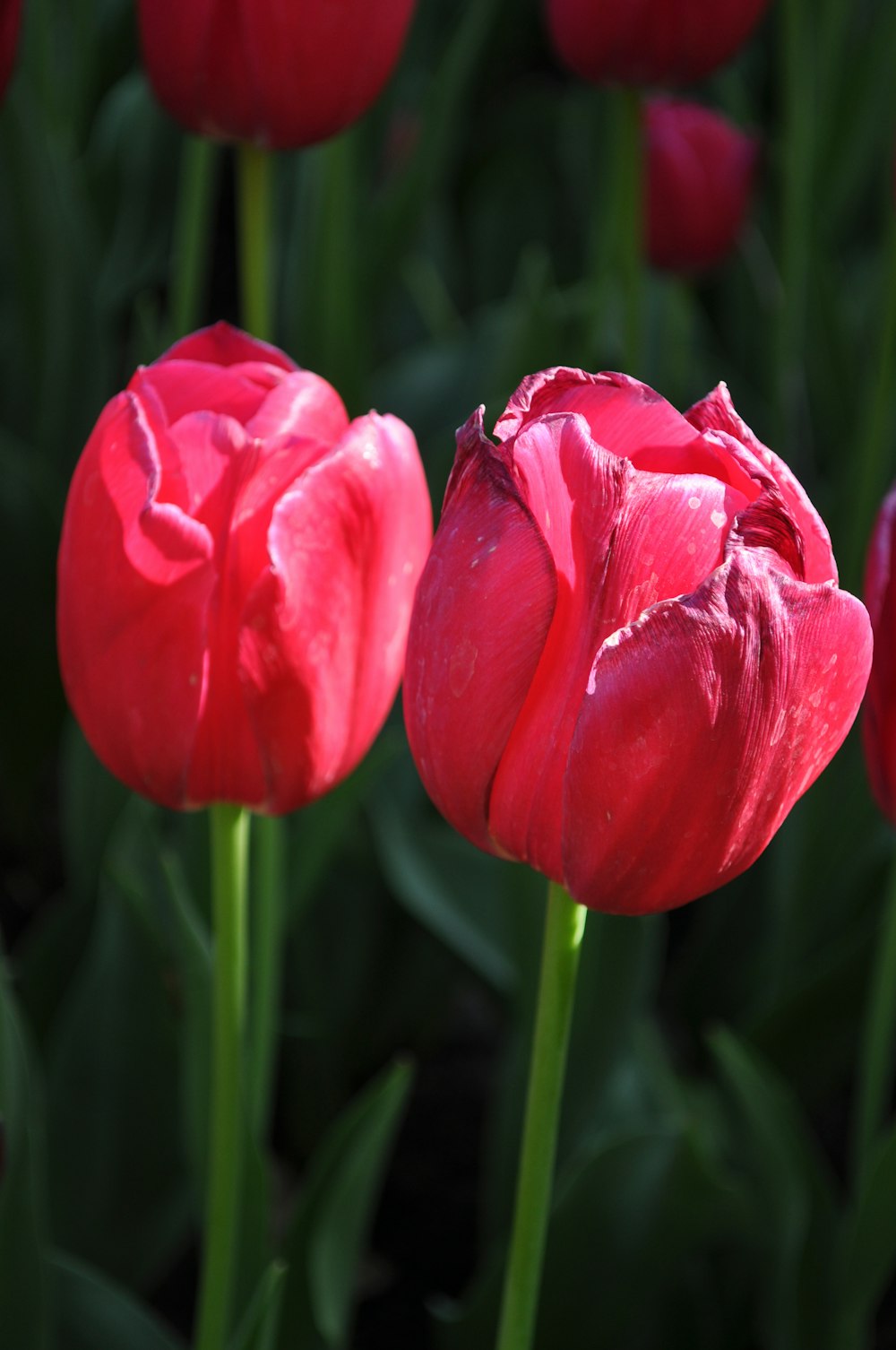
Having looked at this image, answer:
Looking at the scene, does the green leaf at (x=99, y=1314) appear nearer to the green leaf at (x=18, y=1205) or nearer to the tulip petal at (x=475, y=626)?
the green leaf at (x=18, y=1205)

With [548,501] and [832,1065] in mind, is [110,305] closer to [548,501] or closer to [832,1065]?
[832,1065]

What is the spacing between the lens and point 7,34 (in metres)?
0.54

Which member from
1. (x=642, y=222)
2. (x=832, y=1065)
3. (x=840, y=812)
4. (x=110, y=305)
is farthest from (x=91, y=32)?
(x=832, y=1065)

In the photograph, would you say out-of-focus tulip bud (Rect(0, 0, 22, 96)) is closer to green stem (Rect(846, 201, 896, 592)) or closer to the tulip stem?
the tulip stem

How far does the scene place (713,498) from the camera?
331 mm

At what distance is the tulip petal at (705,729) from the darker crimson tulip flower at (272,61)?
371mm

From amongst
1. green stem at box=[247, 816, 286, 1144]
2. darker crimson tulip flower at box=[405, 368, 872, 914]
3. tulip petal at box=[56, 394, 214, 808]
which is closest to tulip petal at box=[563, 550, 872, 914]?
darker crimson tulip flower at box=[405, 368, 872, 914]

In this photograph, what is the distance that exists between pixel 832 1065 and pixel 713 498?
2.22 feet

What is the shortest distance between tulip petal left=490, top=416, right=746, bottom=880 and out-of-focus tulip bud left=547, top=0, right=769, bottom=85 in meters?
0.56

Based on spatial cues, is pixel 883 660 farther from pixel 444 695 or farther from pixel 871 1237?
pixel 871 1237

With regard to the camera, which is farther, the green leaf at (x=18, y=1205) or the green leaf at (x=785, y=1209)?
the green leaf at (x=785, y=1209)

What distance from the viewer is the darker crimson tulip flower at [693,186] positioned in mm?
1111

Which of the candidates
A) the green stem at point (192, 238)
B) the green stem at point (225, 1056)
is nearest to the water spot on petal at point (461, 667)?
the green stem at point (225, 1056)

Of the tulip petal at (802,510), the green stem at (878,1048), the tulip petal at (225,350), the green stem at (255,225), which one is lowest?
the green stem at (878,1048)
